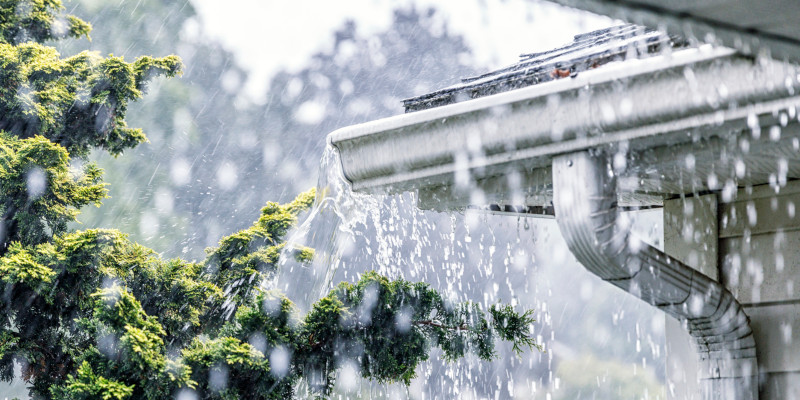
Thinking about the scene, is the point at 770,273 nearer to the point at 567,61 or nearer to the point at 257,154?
the point at 567,61

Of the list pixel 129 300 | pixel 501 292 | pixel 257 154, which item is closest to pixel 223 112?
pixel 257 154

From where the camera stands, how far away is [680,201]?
11.5 ft

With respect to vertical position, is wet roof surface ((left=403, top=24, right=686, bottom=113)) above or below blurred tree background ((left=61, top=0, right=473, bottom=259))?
below

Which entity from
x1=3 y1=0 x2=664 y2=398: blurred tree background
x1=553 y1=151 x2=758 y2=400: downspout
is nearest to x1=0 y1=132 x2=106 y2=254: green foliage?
x1=553 y1=151 x2=758 y2=400: downspout

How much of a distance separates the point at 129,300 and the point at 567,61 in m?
3.26

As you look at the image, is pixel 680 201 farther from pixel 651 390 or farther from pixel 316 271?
pixel 651 390

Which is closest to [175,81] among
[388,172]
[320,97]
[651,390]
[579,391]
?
[320,97]

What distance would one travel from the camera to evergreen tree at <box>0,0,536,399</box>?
5.07 meters

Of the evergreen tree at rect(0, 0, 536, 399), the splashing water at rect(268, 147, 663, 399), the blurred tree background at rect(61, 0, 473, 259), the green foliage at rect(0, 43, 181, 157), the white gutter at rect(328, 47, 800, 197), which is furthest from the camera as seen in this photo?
the splashing water at rect(268, 147, 663, 399)

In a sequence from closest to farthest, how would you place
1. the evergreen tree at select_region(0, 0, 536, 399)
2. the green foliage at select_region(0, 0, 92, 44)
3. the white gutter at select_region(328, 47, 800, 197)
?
the white gutter at select_region(328, 47, 800, 197) → the evergreen tree at select_region(0, 0, 536, 399) → the green foliage at select_region(0, 0, 92, 44)

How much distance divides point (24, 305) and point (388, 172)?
366 centimetres

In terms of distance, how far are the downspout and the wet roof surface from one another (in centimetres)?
32

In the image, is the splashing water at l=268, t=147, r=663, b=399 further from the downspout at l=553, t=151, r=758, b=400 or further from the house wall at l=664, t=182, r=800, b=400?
the downspout at l=553, t=151, r=758, b=400

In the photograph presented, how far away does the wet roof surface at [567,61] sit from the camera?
2.61 metres
